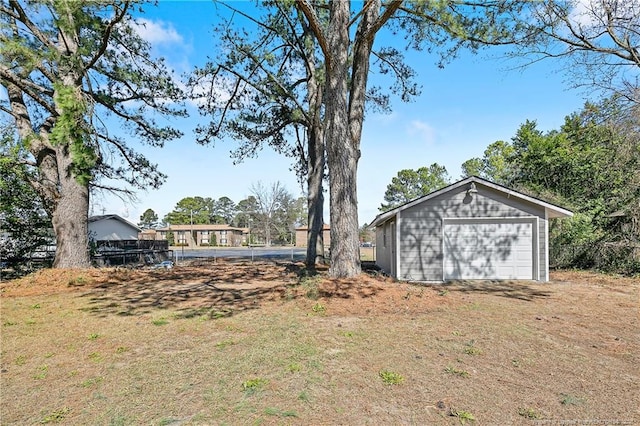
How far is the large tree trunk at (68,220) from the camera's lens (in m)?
10.3

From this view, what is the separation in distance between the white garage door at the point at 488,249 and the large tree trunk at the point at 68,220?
11.5m

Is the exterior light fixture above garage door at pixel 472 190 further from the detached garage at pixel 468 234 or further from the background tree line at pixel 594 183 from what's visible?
the background tree line at pixel 594 183

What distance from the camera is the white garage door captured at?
36.0ft

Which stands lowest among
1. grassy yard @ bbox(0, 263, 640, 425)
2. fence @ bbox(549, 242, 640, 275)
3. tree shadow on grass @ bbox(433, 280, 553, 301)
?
tree shadow on grass @ bbox(433, 280, 553, 301)

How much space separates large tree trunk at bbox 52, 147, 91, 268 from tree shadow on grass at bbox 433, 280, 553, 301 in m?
10.6

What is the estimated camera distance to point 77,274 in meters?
9.57

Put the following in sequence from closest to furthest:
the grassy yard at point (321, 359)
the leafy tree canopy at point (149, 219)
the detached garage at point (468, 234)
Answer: the grassy yard at point (321, 359) → the detached garage at point (468, 234) → the leafy tree canopy at point (149, 219)

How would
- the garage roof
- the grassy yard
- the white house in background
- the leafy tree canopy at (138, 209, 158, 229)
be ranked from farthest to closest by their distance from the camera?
the leafy tree canopy at (138, 209, 158, 229), the white house in background, the garage roof, the grassy yard

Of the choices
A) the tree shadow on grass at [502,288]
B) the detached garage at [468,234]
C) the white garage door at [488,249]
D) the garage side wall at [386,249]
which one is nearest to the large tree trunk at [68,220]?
the detached garage at [468,234]

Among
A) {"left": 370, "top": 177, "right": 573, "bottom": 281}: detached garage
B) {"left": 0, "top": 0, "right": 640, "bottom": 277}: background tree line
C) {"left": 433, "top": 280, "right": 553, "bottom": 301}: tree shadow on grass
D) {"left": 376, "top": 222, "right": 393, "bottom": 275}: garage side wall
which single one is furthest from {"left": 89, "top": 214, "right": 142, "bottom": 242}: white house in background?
{"left": 433, "top": 280, "right": 553, "bottom": 301}: tree shadow on grass

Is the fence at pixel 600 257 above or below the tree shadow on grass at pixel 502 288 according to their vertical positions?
above

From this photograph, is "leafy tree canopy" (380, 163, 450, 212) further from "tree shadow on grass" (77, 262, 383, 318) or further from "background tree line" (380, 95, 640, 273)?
A: "tree shadow on grass" (77, 262, 383, 318)

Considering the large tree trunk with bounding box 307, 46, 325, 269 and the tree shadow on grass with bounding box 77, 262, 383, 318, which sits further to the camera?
the large tree trunk with bounding box 307, 46, 325, 269

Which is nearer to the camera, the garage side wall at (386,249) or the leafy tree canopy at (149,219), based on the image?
the garage side wall at (386,249)
